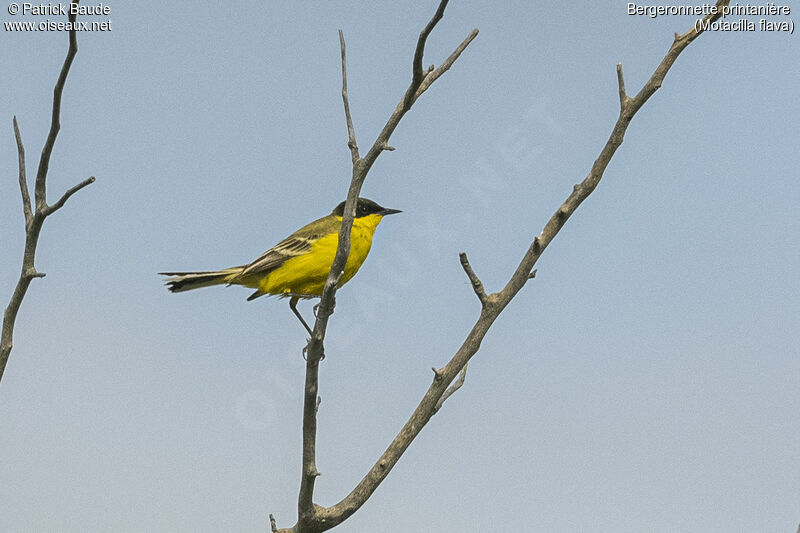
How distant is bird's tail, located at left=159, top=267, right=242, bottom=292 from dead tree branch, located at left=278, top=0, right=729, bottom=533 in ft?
13.1

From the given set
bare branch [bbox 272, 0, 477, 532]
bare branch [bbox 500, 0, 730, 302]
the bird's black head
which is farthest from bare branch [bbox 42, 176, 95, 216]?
the bird's black head

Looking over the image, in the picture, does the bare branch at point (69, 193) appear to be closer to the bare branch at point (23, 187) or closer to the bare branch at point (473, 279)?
the bare branch at point (23, 187)

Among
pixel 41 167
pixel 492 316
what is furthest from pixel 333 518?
pixel 41 167

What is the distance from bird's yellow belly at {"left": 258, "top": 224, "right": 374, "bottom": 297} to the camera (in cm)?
848

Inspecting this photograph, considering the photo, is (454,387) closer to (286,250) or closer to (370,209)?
(286,250)

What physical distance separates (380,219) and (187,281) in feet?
7.57

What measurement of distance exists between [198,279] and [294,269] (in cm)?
103

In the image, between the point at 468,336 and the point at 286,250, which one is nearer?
the point at 468,336

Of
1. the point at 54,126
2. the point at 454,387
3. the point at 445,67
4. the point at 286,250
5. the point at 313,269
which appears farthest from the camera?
the point at 286,250

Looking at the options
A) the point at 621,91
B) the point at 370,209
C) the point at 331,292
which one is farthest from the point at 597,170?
the point at 370,209

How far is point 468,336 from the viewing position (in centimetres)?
493

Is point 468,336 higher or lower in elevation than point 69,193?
lower

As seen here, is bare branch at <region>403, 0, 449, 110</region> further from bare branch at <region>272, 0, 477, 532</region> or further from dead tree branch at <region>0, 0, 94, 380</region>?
dead tree branch at <region>0, 0, 94, 380</region>

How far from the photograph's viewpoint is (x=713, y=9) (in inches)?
195
